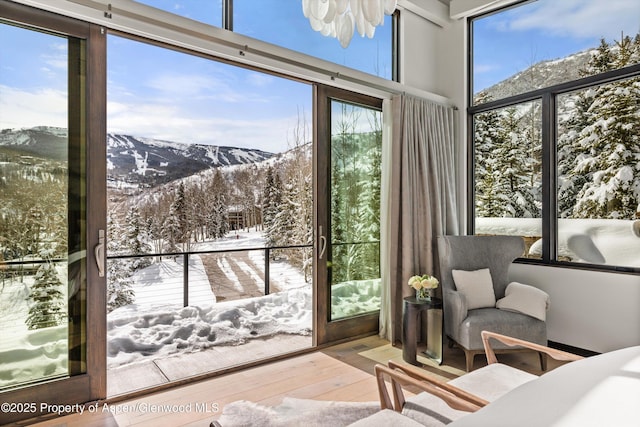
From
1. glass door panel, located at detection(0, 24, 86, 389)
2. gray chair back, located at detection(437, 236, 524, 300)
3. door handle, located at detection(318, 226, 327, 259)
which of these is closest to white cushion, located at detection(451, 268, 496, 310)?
gray chair back, located at detection(437, 236, 524, 300)

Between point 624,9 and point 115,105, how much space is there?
5161 mm

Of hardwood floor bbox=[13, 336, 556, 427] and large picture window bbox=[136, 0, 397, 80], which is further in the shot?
large picture window bbox=[136, 0, 397, 80]

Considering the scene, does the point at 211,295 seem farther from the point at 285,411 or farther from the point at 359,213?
the point at 285,411

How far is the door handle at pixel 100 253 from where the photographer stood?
239cm

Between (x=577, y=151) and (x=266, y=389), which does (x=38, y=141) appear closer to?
(x=266, y=389)

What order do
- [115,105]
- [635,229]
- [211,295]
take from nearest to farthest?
[635,229] → [115,105] → [211,295]

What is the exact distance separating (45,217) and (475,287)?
3.10m

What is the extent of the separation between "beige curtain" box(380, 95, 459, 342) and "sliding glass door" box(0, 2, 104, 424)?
93.4 inches

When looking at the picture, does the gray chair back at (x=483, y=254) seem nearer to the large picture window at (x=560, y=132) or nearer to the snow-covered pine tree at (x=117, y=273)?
the large picture window at (x=560, y=132)

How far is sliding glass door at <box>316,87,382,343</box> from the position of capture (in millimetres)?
3461

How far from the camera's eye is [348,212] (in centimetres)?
Answer: 369

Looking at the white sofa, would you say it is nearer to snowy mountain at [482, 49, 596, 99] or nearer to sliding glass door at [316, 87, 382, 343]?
sliding glass door at [316, 87, 382, 343]

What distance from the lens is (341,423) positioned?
85.6 inches

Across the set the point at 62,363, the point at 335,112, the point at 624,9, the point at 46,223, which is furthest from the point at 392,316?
the point at 624,9
